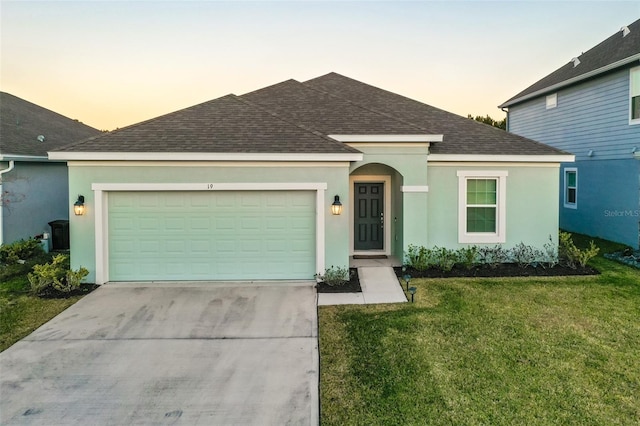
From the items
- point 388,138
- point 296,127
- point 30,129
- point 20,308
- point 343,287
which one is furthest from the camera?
Result: point 30,129

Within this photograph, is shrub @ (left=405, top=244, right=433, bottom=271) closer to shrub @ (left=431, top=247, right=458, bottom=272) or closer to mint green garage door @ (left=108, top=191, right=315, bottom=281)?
shrub @ (left=431, top=247, right=458, bottom=272)

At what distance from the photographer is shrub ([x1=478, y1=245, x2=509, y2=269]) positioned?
31.4 feet

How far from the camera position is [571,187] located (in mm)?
14203

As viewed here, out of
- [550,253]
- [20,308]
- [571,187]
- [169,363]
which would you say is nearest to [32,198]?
[20,308]

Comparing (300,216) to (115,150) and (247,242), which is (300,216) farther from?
(115,150)

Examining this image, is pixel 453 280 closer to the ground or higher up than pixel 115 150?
closer to the ground

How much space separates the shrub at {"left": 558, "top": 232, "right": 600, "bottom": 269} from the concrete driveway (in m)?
7.07

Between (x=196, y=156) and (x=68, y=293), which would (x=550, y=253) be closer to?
(x=196, y=156)

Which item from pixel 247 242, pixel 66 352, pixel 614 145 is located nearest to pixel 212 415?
pixel 66 352

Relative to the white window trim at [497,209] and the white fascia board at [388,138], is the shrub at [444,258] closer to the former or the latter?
the white window trim at [497,209]

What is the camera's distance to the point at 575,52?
56.3 ft

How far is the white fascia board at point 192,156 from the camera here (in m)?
7.96

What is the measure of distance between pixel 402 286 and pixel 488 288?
1.80 meters

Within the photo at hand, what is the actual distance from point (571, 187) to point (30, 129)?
19790mm
